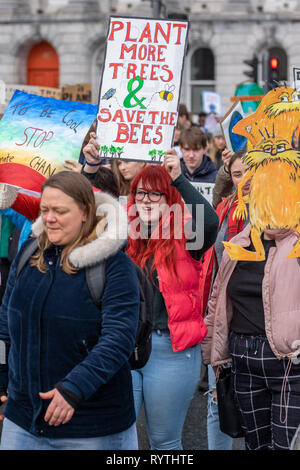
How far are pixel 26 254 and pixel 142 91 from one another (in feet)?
4.39

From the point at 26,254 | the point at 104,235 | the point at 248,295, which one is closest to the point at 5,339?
the point at 26,254

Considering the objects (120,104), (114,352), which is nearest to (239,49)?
(120,104)

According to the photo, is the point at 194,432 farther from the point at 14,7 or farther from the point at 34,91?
the point at 14,7

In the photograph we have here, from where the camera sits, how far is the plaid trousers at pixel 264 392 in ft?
10.2

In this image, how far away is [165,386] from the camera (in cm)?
339

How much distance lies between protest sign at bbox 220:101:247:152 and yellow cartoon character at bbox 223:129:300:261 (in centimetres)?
140

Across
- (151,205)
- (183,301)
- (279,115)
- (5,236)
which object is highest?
(279,115)

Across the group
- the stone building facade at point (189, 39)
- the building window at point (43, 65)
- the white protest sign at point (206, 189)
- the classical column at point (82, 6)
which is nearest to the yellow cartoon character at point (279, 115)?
the white protest sign at point (206, 189)

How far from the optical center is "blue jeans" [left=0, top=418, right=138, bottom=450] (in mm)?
2547

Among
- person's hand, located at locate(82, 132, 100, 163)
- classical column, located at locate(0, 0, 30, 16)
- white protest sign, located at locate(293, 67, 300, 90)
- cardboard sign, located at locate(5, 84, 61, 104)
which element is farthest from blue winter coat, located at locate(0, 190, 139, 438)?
classical column, located at locate(0, 0, 30, 16)

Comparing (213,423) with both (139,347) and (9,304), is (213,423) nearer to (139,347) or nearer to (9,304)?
(139,347)

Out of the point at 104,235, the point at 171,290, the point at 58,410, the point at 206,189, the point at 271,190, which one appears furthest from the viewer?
the point at 206,189

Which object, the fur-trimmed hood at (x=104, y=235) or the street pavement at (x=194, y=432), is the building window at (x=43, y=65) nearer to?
the street pavement at (x=194, y=432)
